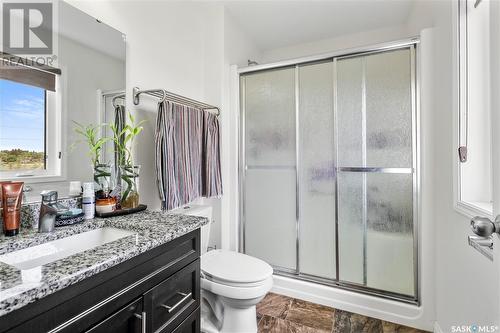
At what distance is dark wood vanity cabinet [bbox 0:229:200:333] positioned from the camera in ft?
1.91

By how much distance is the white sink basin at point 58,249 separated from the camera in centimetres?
82

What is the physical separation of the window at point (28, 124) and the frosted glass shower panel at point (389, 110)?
1.92 m

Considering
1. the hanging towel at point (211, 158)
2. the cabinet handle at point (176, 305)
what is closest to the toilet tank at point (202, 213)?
the hanging towel at point (211, 158)

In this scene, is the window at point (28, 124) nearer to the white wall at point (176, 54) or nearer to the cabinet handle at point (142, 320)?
the white wall at point (176, 54)

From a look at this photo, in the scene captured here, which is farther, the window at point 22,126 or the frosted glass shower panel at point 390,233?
the frosted glass shower panel at point 390,233


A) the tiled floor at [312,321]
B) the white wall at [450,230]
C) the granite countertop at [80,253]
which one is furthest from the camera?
the tiled floor at [312,321]

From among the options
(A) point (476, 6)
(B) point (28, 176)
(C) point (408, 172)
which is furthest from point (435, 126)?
(B) point (28, 176)

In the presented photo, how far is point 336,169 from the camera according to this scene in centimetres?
192

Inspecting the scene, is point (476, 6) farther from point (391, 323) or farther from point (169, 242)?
point (391, 323)

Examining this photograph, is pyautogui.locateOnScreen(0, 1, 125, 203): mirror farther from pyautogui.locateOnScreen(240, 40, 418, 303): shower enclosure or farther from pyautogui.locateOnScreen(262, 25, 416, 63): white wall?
pyautogui.locateOnScreen(262, 25, 416, 63): white wall

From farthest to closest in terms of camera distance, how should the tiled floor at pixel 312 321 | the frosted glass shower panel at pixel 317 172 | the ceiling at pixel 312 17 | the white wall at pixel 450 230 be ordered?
1. the ceiling at pixel 312 17
2. the frosted glass shower panel at pixel 317 172
3. the tiled floor at pixel 312 321
4. the white wall at pixel 450 230

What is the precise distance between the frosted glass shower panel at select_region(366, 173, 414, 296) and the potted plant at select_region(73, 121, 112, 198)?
5.65 feet

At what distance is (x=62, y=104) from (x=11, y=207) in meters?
0.50

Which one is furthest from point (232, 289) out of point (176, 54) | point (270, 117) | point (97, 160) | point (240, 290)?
point (176, 54)
